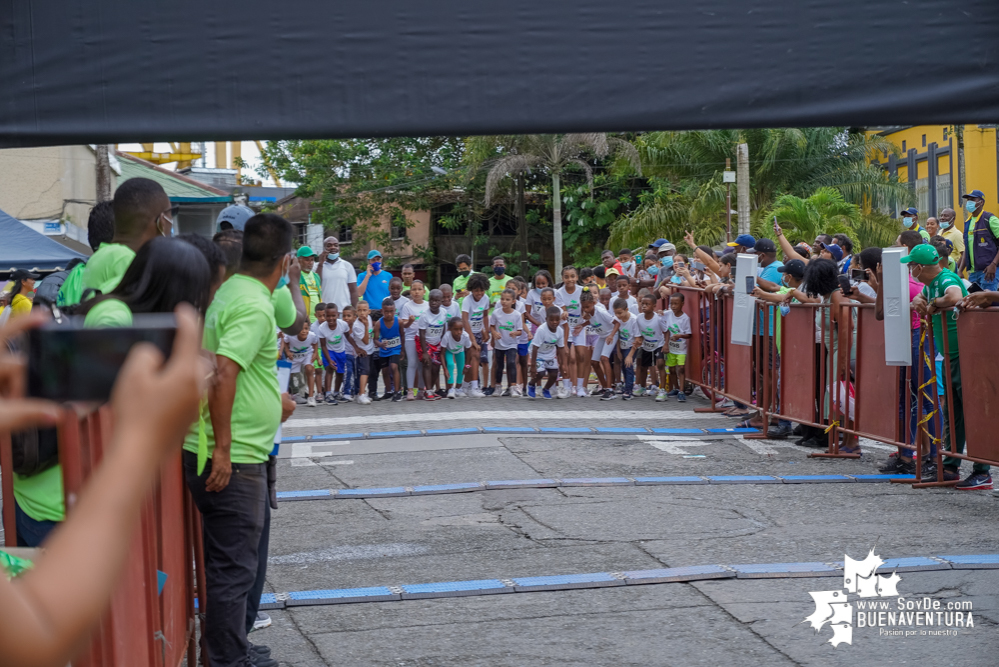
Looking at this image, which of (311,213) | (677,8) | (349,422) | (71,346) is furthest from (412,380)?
(311,213)

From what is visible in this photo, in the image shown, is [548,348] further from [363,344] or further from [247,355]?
[247,355]

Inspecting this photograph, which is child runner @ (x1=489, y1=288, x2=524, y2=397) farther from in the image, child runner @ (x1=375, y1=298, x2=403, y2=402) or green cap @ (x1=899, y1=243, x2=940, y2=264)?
green cap @ (x1=899, y1=243, x2=940, y2=264)

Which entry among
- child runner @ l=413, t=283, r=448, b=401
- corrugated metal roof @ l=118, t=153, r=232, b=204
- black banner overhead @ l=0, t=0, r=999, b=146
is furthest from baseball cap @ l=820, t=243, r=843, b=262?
corrugated metal roof @ l=118, t=153, r=232, b=204

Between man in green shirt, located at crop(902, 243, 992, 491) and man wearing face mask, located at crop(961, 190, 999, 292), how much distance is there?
6.35 m

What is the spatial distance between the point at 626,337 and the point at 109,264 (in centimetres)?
1106

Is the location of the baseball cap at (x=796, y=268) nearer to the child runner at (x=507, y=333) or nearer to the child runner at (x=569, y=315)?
the child runner at (x=569, y=315)

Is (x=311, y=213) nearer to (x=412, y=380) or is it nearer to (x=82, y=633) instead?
(x=412, y=380)

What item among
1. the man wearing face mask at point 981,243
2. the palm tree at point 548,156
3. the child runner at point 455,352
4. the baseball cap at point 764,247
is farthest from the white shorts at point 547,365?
the palm tree at point 548,156

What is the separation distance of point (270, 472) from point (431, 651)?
1156 mm

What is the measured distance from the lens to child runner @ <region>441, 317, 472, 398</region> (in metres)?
14.8

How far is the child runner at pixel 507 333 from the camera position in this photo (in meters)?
15.0

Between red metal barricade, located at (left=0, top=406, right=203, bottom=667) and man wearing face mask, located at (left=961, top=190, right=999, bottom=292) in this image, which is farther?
man wearing face mask, located at (left=961, top=190, right=999, bottom=292)

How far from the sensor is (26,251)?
13.5 meters

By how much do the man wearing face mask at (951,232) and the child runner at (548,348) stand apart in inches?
244
